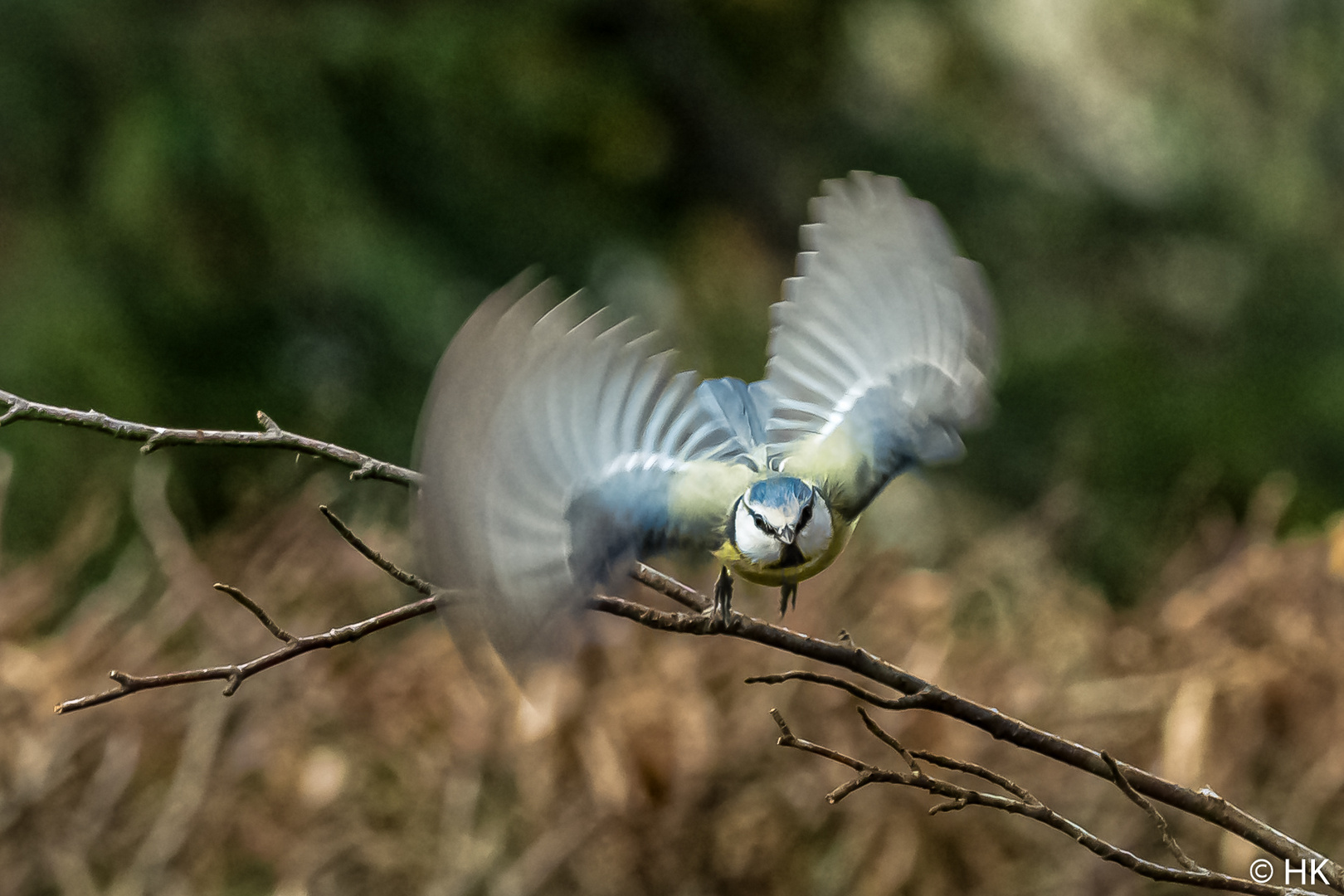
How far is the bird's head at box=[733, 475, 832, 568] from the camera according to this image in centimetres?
78

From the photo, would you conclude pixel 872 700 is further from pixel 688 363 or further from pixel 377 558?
pixel 688 363

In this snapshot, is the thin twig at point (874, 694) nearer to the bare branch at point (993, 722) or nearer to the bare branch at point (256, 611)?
the bare branch at point (993, 722)

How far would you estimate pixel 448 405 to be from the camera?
0.64m

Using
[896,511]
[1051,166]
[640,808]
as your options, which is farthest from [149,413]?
[1051,166]

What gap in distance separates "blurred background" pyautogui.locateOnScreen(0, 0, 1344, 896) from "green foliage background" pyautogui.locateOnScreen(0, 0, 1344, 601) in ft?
0.04

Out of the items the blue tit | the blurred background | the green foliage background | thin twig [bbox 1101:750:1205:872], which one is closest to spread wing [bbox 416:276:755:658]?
the blue tit

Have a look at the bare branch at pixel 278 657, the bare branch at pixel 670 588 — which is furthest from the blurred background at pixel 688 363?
the bare branch at pixel 278 657

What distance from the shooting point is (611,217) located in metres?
4.15

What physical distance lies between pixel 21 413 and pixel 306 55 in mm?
3035

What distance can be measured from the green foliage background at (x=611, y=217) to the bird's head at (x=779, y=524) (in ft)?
5.25

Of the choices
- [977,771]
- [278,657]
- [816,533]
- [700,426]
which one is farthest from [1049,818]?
[278,657]

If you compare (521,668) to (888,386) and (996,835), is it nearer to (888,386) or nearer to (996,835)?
(888,386)

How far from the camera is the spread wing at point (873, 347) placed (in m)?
0.86

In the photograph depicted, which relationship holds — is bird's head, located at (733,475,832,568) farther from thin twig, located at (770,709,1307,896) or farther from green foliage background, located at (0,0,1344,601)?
green foliage background, located at (0,0,1344,601)
